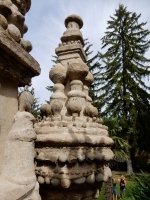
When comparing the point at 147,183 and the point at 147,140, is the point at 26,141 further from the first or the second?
the point at 147,140

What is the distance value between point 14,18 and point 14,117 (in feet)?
2.64

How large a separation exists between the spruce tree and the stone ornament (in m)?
13.1

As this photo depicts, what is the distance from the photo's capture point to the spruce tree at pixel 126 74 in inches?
593

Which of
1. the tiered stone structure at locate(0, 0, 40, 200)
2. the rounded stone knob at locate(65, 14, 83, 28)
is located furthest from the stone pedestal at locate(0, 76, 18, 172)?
the rounded stone knob at locate(65, 14, 83, 28)

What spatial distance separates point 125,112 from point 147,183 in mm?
10802

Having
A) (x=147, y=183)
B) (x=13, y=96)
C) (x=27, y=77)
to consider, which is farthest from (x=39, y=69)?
(x=147, y=183)

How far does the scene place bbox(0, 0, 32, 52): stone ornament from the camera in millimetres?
1445

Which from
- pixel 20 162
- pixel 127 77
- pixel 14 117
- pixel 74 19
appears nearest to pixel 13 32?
pixel 14 117

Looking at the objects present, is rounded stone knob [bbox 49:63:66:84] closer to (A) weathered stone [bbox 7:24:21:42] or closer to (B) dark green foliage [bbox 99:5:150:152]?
(A) weathered stone [bbox 7:24:21:42]

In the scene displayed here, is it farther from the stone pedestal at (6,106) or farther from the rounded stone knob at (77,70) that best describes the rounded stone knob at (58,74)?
the stone pedestal at (6,106)

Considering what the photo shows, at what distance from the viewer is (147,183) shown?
4.81m

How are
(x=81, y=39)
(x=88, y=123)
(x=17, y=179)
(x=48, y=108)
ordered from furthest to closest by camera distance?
1. (x=81, y=39)
2. (x=48, y=108)
3. (x=88, y=123)
4. (x=17, y=179)

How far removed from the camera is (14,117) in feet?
4.97

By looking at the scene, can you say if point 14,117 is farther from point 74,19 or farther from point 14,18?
point 74,19
